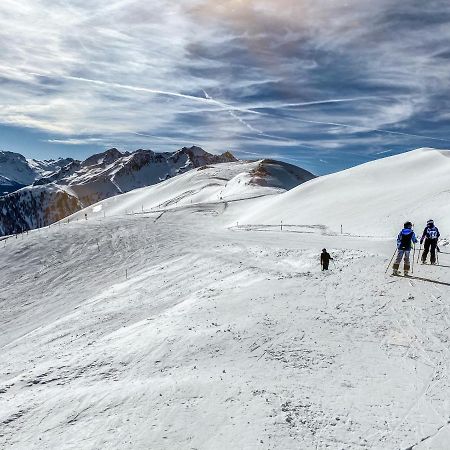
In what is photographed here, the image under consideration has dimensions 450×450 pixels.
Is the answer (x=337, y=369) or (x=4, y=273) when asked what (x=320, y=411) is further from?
(x=4, y=273)

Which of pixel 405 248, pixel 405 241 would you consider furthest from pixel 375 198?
pixel 405 248

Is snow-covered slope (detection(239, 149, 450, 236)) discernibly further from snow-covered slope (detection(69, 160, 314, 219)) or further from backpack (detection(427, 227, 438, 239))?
snow-covered slope (detection(69, 160, 314, 219))

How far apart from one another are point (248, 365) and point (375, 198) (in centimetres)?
3922

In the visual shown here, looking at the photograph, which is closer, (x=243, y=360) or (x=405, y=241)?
(x=243, y=360)

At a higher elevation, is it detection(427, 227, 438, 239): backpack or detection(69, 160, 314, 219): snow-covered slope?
detection(69, 160, 314, 219): snow-covered slope

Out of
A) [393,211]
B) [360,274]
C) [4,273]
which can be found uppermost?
[393,211]

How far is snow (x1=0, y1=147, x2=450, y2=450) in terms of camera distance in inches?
324

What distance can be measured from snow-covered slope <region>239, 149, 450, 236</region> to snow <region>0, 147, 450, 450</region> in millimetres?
10748

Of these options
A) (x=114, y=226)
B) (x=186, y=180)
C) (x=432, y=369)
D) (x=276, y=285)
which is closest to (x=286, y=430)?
(x=432, y=369)

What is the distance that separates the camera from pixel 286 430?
7.98 meters

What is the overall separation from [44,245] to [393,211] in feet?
114

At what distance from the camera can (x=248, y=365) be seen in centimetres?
1068

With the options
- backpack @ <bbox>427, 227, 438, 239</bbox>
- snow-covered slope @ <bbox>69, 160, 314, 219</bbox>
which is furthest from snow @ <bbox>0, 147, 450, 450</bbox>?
snow-covered slope @ <bbox>69, 160, 314, 219</bbox>

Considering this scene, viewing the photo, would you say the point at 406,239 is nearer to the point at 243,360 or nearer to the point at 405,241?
the point at 405,241
